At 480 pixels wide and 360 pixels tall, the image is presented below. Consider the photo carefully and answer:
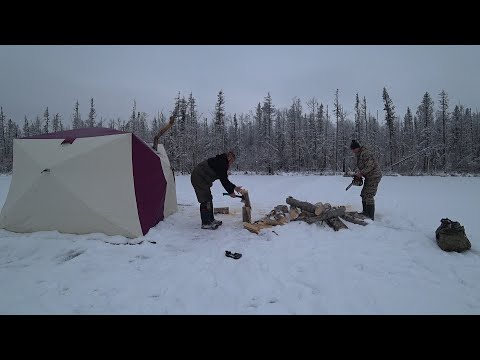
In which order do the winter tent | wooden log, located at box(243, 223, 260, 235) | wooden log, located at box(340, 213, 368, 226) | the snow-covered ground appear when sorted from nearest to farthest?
the snow-covered ground, the winter tent, wooden log, located at box(243, 223, 260, 235), wooden log, located at box(340, 213, 368, 226)

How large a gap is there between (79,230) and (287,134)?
41.2m

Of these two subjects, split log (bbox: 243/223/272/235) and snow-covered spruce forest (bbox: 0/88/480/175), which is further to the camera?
snow-covered spruce forest (bbox: 0/88/480/175)

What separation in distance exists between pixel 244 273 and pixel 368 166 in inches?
165

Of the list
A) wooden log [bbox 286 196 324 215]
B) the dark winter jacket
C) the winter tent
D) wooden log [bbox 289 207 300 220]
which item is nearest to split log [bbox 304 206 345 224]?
wooden log [bbox 286 196 324 215]

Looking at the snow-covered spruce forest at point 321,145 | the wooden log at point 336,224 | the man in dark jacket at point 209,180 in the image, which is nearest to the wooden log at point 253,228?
the man in dark jacket at point 209,180

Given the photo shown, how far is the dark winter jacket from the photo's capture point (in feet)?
19.6

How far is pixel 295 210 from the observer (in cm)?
653

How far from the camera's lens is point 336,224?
5.59 metres

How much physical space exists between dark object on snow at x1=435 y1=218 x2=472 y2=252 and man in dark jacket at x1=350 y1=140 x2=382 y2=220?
1854 mm

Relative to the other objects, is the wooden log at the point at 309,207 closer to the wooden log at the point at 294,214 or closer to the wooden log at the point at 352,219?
the wooden log at the point at 294,214

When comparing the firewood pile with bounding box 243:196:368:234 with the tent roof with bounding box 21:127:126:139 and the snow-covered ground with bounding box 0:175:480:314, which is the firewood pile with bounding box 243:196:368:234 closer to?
the snow-covered ground with bounding box 0:175:480:314

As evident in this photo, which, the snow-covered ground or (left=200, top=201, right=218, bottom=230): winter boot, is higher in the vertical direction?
(left=200, top=201, right=218, bottom=230): winter boot

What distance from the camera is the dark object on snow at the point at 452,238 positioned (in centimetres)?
427

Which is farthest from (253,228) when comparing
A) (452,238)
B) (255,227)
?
(452,238)
